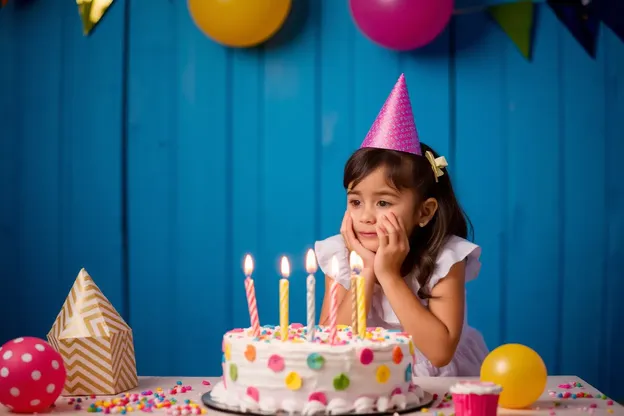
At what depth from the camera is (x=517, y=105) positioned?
10.7 ft

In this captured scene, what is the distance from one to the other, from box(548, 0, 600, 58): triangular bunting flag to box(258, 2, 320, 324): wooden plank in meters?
0.94

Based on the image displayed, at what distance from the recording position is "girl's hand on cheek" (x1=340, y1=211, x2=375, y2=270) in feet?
7.41

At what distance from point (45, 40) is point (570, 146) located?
6.99ft

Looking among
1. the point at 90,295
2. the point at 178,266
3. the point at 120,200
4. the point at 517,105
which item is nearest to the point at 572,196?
the point at 517,105

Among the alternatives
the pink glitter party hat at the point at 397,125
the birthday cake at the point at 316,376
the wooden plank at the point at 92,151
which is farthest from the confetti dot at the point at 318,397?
the wooden plank at the point at 92,151

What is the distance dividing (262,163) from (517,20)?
3.72ft

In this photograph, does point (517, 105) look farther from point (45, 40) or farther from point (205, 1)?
point (45, 40)

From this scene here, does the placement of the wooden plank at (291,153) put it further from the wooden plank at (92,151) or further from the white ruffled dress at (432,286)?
the white ruffled dress at (432,286)

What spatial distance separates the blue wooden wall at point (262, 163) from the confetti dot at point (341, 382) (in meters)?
1.84

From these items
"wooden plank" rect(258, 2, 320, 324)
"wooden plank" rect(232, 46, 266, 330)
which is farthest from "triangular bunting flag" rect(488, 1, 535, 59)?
"wooden plank" rect(232, 46, 266, 330)

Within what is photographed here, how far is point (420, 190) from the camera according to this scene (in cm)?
227

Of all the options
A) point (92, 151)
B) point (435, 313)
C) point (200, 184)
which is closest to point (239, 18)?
point (200, 184)

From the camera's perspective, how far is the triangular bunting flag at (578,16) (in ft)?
10.6

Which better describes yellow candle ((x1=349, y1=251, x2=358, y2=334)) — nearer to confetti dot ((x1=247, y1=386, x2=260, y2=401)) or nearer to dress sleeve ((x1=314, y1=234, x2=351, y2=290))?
confetti dot ((x1=247, y1=386, x2=260, y2=401))
